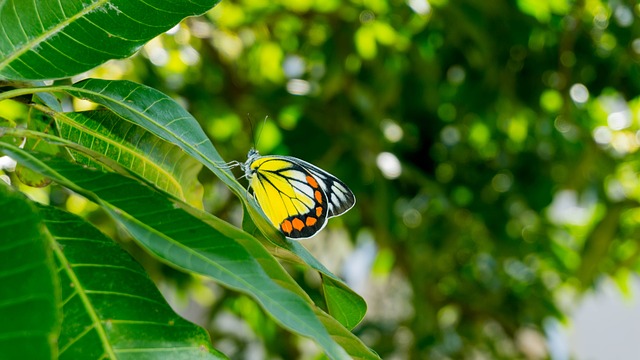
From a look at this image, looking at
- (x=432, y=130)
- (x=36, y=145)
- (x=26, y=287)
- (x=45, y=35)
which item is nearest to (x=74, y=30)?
(x=45, y=35)

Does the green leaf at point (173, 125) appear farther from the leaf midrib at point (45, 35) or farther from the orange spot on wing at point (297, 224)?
the orange spot on wing at point (297, 224)

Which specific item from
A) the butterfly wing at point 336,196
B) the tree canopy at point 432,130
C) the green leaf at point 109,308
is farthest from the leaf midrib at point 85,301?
the tree canopy at point 432,130

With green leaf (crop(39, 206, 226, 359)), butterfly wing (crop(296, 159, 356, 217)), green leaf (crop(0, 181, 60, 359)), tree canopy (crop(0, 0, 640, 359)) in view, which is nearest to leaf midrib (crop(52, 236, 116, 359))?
green leaf (crop(39, 206, 226, 359))

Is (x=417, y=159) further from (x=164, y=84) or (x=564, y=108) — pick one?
(x=164, y=84)

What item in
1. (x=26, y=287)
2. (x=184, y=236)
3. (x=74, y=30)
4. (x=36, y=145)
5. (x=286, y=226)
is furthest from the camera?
(x=286, y=226)

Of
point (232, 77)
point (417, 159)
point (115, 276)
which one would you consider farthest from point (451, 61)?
point (115, 276)

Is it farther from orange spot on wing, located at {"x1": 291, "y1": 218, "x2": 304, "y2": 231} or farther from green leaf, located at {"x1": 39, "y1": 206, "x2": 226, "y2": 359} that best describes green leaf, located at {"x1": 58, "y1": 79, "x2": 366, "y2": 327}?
orange spot on wing, located at {"x1": 291, "y1": 218, "x2": 304, "y2": 231}

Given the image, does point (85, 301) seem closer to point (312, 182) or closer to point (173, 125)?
point (173, 125)
